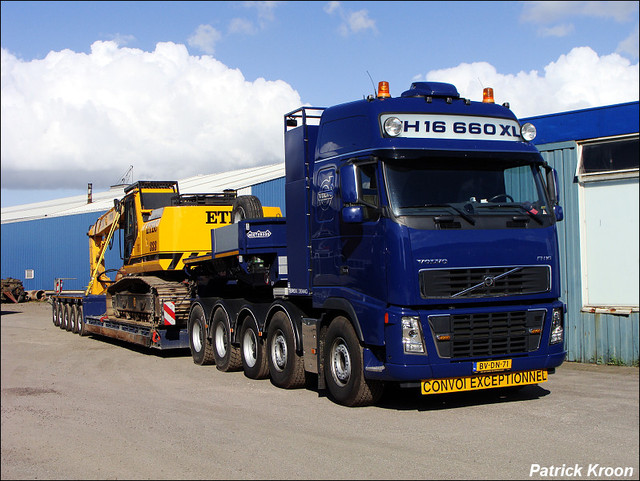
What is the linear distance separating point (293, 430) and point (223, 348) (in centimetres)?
588

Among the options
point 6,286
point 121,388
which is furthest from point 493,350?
point 6,286

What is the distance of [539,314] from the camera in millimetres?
9438

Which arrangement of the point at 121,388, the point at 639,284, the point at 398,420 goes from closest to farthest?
the point at 398,420 < the point at 121,388 < the point at 639,284

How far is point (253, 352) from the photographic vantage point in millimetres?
12688

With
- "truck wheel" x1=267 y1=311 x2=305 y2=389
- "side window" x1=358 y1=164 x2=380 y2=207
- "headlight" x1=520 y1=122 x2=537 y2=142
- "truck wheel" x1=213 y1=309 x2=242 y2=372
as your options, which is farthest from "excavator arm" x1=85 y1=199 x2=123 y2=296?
"headlight" x1=520 y1=122 x2=537 y2=142

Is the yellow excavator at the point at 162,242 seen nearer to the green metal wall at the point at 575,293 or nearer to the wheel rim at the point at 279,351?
the wheel rim at the point at 279,351

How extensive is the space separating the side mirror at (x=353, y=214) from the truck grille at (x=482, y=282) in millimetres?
1037

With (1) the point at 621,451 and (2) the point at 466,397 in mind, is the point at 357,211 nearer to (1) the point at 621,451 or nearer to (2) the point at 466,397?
(2) the point at 466,397

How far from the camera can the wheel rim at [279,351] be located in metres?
11.6

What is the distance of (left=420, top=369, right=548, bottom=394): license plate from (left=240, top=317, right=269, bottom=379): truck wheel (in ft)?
13.1

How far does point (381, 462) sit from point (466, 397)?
394 centimetres

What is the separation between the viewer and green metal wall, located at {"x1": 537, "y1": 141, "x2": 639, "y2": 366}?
13.5 meters

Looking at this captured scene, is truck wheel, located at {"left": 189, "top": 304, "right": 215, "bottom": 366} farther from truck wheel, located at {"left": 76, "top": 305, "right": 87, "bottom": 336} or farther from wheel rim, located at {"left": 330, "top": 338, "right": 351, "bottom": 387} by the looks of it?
truck wheel, located at {"left": 76, "top": 305, "right": 87, "bottom": 336}

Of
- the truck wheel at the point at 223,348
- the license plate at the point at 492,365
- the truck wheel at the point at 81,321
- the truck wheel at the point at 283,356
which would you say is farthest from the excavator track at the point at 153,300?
the license plate at the point at 492,365
